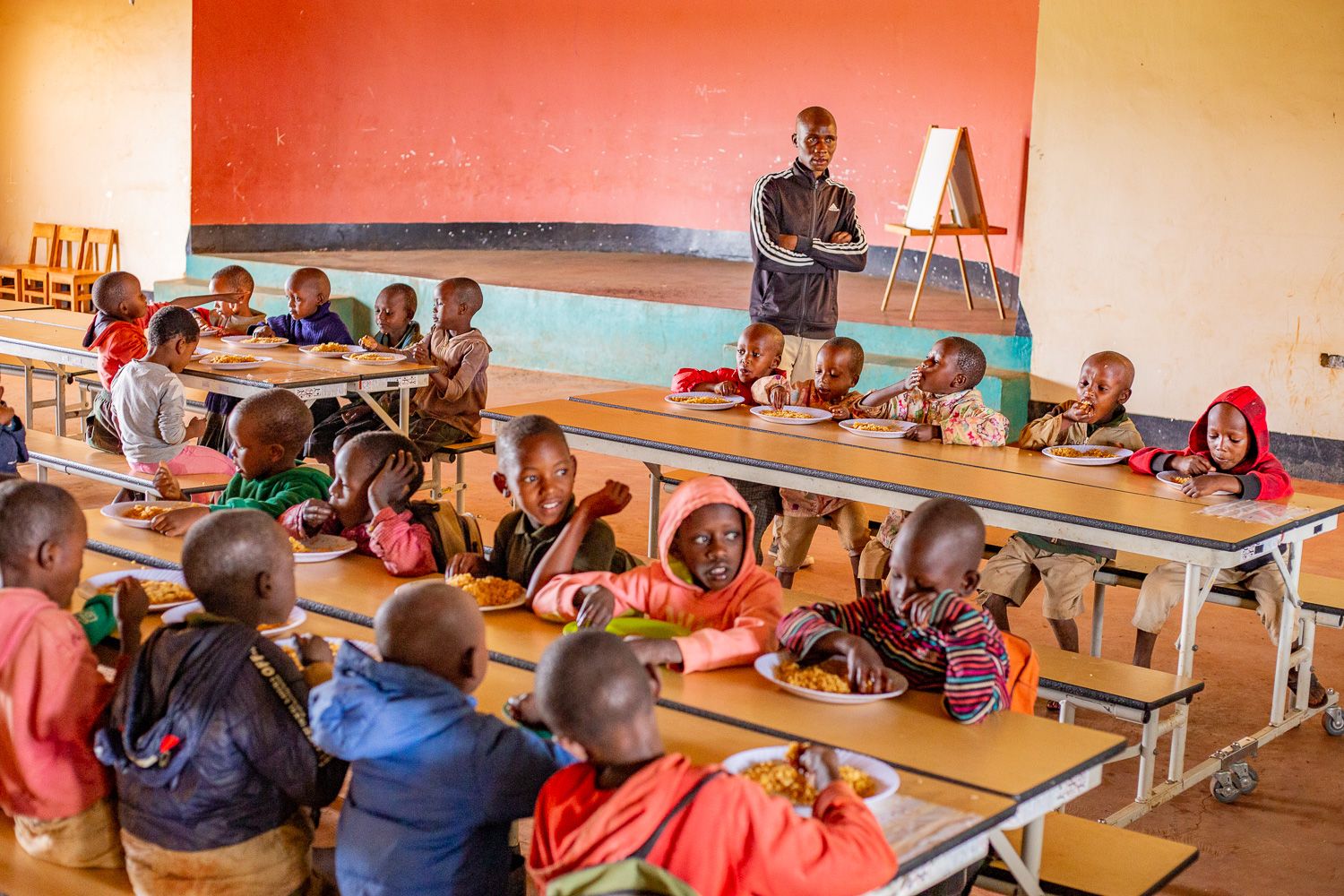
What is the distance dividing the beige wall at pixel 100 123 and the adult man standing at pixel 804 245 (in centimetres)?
682

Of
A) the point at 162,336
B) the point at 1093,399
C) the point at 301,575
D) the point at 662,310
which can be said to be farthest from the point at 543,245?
the point at 301,575

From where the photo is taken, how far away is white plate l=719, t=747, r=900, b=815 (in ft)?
6.85

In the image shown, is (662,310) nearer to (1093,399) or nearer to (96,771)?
(1093,399)

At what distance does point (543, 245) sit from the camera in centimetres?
1373

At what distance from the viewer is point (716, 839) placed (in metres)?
1.80

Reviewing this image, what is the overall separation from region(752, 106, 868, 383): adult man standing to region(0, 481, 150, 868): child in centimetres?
424

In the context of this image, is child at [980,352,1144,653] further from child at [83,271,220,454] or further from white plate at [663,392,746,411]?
child at [83,271,220,454]

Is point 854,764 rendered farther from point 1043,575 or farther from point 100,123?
point 100,123

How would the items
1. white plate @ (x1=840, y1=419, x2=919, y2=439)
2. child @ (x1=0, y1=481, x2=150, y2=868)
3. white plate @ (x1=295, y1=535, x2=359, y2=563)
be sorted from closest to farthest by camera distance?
child @ (x1=0, y1=481, x2=150, y2=868) → white plate @ (x1=295, y1=535, x2=359, y2=563) → white plate @ (x1=840, y1=419, x2=919, y2=439)

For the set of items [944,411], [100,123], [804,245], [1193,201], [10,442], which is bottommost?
[10,442]

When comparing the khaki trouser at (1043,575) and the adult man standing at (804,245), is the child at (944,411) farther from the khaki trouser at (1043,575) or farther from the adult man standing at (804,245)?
the adult man standing at (804,245)

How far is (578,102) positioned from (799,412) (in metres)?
8.71

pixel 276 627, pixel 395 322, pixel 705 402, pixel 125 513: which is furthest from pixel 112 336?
pixel 276 627

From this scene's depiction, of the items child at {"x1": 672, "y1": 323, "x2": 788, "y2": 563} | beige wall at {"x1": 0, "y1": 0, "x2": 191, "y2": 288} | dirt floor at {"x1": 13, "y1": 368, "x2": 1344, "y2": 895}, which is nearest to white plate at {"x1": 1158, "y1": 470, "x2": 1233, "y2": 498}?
dirt floor at {"x1": 13, "y1": 368, "x2": 1344, "y2": 895}
